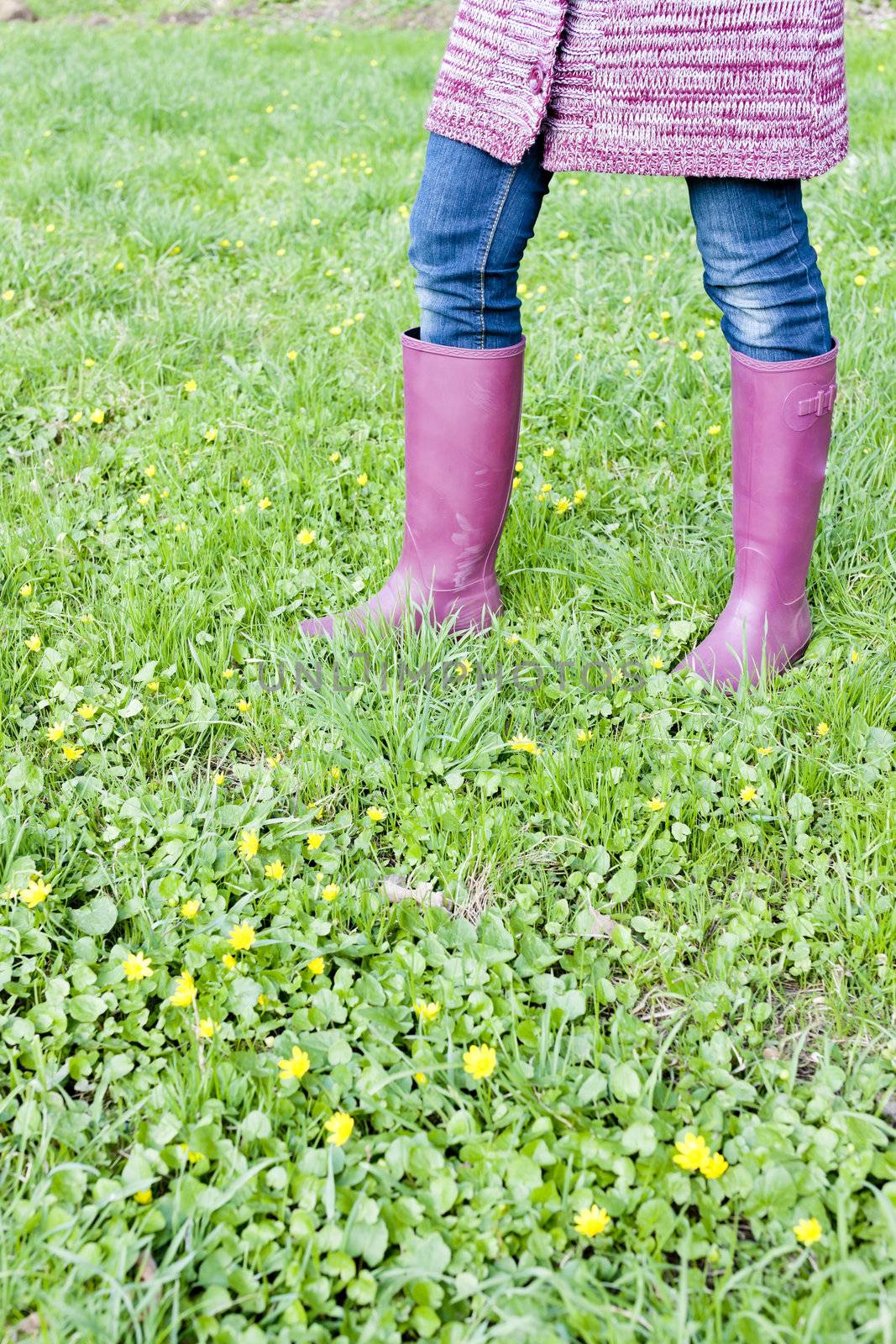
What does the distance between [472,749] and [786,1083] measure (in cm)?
72

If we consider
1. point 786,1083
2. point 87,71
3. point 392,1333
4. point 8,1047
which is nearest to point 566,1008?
point 786,1083

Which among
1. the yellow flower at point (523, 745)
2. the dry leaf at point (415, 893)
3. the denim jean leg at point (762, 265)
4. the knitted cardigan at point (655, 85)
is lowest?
the dry leaf at point (415, 893)

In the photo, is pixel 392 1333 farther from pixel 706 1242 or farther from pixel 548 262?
pixel 548 262

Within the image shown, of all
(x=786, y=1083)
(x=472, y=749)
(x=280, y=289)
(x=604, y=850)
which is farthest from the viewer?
(x=280, y=289)

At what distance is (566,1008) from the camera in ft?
4.42

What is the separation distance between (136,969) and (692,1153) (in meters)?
0.72

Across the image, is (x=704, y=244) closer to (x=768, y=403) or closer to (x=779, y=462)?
(x=768, y=403)

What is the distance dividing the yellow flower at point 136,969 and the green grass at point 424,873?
A: 0.7 inches

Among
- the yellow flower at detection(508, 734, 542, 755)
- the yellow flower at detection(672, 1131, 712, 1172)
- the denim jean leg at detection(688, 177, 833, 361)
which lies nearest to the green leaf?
the yellow flower at detection(508, 734, 542, 755)

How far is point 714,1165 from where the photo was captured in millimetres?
1139

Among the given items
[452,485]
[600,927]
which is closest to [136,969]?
[600,927]

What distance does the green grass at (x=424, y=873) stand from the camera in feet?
3.62

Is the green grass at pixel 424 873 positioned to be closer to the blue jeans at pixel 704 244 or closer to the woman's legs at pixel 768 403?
the woman's legs at pixel 768 403

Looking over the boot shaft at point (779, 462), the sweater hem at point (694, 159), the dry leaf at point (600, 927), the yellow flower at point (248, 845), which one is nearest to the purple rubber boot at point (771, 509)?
the boot shaft at point (779, 462)
